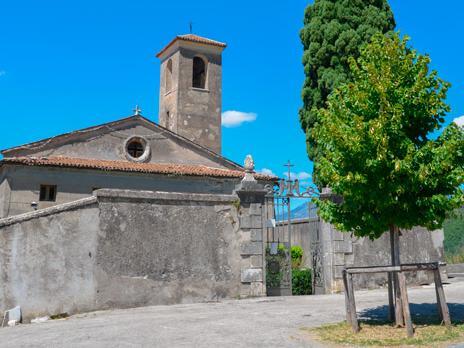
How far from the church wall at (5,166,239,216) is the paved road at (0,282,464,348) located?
33.4 ft

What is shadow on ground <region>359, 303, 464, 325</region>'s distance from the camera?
27.6 feet

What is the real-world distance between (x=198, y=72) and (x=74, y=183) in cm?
1375

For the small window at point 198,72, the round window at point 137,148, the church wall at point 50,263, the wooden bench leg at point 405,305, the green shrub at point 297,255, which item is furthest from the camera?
the small window at point 198,72

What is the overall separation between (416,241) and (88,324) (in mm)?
10400

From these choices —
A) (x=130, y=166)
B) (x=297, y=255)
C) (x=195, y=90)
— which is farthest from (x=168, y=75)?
(x=297, y=255)

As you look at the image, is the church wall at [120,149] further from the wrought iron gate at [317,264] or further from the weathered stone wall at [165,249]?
the weathered stone wall at [165,249]

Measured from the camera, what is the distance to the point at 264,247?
12.9m

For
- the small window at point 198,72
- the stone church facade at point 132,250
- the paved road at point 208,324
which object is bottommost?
the paved road at point 208,324

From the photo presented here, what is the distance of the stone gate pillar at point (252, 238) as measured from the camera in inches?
492

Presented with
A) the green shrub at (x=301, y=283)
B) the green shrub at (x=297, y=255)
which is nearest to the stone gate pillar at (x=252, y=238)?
the green shrub at (x=301, y=283)

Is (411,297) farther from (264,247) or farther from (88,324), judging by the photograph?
(88,324)

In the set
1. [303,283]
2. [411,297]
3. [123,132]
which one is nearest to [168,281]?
[303,283]

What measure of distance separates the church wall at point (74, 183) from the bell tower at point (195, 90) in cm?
797

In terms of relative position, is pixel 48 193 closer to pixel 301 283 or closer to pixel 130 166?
pixel 130 166
